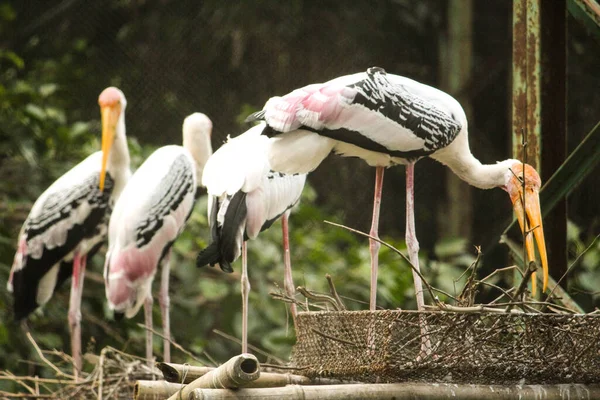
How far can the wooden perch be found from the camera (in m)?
2.68

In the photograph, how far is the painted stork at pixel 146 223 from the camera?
475 cm

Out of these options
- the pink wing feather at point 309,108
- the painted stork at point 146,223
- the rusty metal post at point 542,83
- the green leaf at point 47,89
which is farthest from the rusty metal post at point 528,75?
the green leaf at point 47,89

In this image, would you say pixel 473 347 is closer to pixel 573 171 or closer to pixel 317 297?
pixel 317 297

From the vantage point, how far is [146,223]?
4.77 meters

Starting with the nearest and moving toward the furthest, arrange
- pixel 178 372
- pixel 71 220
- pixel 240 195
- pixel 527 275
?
pixel 527 275 < pixel 178 372 < pixel 240 195 < pixel 71 220

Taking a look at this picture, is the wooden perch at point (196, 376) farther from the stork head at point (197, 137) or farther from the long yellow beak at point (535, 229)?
the stork head at point (197, 137)

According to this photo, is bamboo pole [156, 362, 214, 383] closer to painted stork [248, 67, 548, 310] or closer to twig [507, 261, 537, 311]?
painted stork [248, 67, 548, 310]

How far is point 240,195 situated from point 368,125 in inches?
35.3

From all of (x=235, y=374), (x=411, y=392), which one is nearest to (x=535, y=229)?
(x=411, y=392)

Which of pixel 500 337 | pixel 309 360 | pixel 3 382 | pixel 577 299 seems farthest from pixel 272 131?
pixel 3 382

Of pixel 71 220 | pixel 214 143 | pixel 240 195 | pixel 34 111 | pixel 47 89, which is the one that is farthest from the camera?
pixel 214 143

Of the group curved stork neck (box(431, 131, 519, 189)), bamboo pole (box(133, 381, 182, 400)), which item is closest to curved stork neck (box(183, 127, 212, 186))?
curved stork neck (box(431, 131, 519, 189))

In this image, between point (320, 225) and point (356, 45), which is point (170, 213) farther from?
point (356, 45)

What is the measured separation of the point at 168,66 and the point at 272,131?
414 cm
